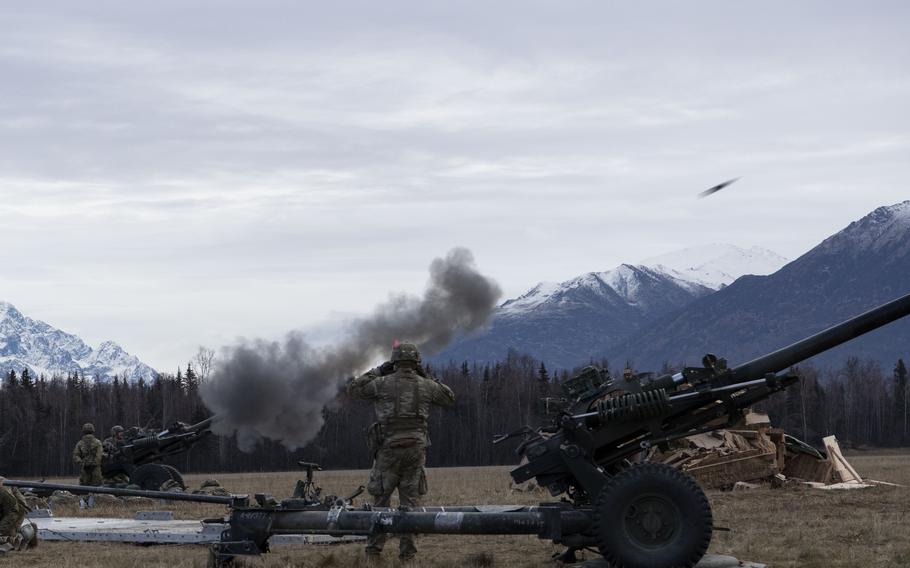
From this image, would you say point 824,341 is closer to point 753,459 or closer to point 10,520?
point 10,520

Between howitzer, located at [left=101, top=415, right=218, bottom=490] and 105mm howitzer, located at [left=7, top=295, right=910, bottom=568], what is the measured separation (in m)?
16.3

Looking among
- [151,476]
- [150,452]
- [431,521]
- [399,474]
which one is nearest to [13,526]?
[399,474]

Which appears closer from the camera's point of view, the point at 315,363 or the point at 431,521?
the point at 431,521

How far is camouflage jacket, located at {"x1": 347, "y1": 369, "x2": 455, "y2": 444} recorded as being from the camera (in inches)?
538

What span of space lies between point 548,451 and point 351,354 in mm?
12414

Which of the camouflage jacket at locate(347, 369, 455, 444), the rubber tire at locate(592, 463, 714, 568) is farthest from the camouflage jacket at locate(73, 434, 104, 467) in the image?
the rubber tire at locate(592, 463, 714, 568)

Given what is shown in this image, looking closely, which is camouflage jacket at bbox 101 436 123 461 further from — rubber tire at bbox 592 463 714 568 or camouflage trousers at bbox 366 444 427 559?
rubber tire at bbox 592 463 714 568

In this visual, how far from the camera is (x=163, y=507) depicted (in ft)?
83.4

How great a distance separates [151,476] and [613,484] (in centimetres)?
1869

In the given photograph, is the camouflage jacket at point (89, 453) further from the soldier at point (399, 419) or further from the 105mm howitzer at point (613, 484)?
the 105mm howitzer at point (613, 484)

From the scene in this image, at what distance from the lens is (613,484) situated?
461 inches

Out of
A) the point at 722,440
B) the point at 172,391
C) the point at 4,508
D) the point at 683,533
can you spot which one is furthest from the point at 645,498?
the point at 172,391

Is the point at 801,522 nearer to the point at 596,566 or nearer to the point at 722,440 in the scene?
the point at 596,566

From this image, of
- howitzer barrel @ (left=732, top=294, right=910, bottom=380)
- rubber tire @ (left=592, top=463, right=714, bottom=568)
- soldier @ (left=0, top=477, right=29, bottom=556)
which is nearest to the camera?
rubber tire @ (left=592, top=463, right=714, bottom=568)
